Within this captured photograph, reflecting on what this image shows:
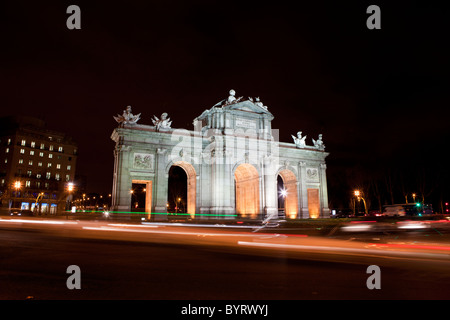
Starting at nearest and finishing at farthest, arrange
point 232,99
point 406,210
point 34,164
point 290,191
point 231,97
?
1. point 232,99
2. point 231,97
3. point 290,191
4. point 406,210
5. point 34,164

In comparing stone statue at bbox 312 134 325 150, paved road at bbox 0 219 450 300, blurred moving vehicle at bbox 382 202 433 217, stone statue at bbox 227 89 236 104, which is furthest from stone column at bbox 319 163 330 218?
paved road at bbox 0 219 450 300

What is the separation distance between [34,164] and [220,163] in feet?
221

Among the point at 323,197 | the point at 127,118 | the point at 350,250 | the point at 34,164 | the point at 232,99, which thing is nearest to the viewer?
the point at 350,250

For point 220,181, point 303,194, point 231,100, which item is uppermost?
point 231,100

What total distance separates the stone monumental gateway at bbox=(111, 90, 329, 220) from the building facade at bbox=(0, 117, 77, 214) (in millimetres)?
48216

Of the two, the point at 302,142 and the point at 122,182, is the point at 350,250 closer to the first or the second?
the point at 122,182

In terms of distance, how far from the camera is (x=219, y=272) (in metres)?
7.42

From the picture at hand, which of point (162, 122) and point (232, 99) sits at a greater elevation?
point (232, 99)

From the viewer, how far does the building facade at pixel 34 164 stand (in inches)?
3014

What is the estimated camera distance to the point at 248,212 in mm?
44438

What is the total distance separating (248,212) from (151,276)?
38.3 meters

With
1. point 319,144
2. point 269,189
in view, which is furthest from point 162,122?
point 319,144

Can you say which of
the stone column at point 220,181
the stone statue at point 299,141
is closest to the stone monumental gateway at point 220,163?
the stone statue at point 299,141

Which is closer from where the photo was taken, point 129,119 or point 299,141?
point 129,119
